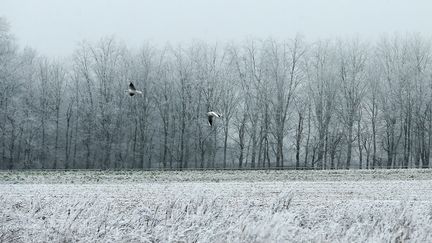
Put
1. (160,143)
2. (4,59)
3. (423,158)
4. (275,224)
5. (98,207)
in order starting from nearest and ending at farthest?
(275,224) < (98,207) < (4,59) < (423,158) < (160,143)

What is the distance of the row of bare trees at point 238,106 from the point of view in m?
47.5

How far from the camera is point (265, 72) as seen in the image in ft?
162

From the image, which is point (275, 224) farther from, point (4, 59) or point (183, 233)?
point (4, 59)

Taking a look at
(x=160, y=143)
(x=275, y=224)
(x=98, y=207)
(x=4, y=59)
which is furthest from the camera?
(x=160, y=143)

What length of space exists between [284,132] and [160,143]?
42.2 ft

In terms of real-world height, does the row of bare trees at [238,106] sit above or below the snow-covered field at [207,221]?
above

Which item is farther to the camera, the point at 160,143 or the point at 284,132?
the point at 160,143

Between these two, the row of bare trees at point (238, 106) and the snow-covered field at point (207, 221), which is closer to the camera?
the snow-covered field at point (207, 221)

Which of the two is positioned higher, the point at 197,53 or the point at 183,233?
the point at 197,53

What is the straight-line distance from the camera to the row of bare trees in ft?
156

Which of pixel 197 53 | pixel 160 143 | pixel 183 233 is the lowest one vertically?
pixel 183 233

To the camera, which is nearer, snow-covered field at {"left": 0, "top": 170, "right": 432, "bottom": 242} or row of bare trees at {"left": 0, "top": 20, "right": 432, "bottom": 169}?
snow-covered field at {"left": 0, "top": 170, "right": 432, "bottom": 242}

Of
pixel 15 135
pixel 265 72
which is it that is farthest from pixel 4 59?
pixel 265 72

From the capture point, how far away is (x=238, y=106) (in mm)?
49500
